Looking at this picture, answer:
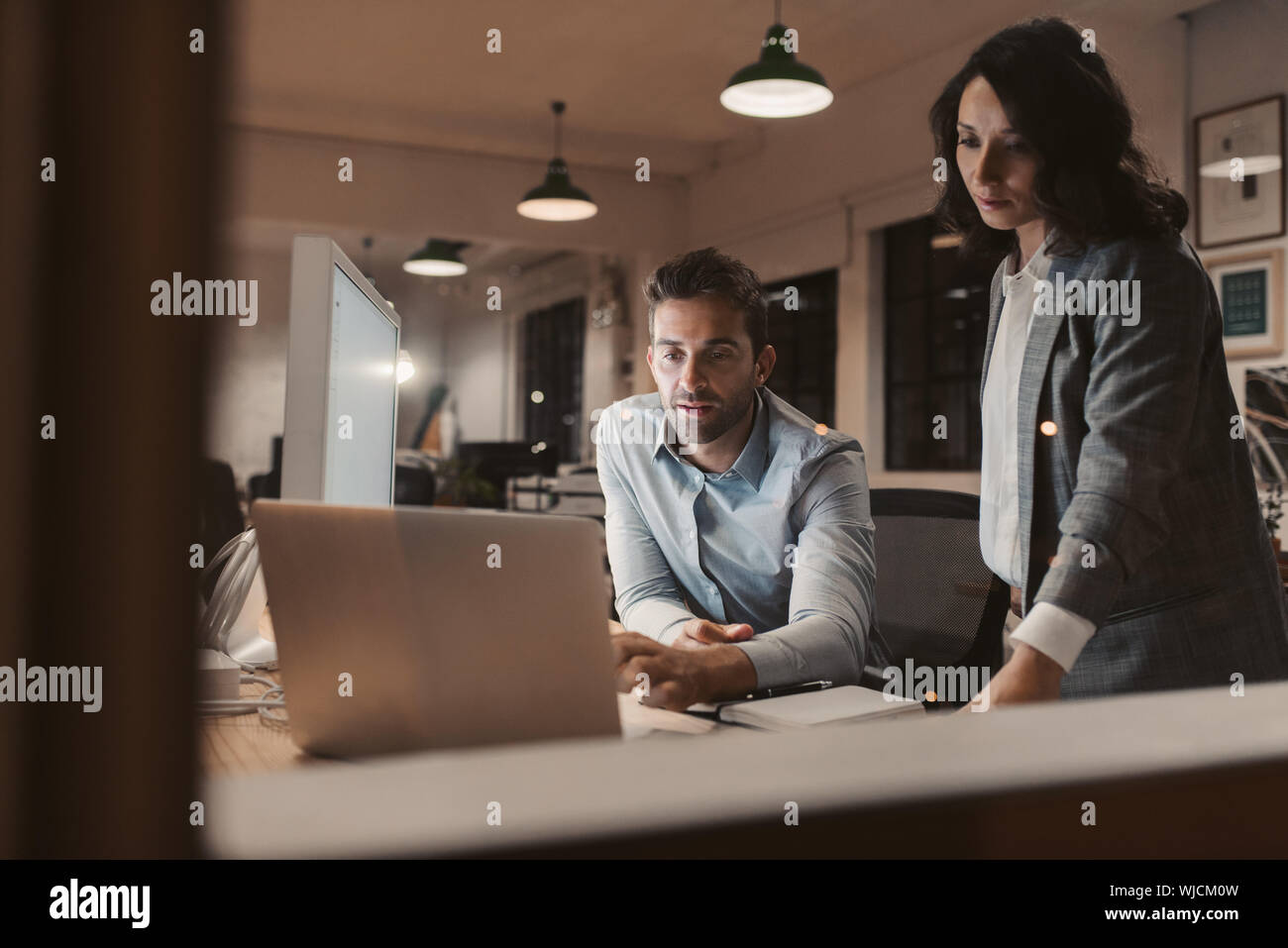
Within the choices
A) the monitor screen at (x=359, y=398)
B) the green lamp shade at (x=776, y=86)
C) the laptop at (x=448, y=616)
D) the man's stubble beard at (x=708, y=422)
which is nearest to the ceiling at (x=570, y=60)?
the green lamp shade at (x=776, y=86)

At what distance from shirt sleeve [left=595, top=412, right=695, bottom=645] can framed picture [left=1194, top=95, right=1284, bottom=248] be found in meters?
3.22

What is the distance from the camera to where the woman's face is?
4.26 ft

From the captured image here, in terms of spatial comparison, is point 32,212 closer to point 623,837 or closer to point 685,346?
point 623,837

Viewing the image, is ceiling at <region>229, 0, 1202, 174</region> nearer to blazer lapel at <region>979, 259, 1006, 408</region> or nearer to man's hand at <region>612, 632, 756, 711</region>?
blazer lapel at <region>979, 259, 1006, 408</region>

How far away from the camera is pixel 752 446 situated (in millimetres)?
1701

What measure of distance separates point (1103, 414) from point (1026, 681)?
310 mm

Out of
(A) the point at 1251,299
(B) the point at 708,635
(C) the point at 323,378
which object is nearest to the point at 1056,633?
(B) the point at 708,635

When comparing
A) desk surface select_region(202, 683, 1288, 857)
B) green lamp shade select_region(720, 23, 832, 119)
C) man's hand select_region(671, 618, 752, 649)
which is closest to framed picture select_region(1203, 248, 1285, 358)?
green lamp shade select_region(720, 23, 832, 119)

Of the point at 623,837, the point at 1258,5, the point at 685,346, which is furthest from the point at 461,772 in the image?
the point at 1258,5

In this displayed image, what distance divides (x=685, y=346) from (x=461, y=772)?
1.53m

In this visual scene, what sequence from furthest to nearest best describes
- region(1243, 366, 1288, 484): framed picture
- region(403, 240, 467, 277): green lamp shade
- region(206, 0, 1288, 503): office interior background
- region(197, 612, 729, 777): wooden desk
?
region(403, 240, 467, 277): green lamp shade < region(206, 0, 1288, 503): office interior background < region(1243, 366, 1288, 484): framed picture < region(197, 612, 729, 777): wooden desk

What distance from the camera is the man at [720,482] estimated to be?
1.59m

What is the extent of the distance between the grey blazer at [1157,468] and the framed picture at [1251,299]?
310cm

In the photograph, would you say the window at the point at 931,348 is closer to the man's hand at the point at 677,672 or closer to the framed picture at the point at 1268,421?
the framed picture at the point at 1268,421
